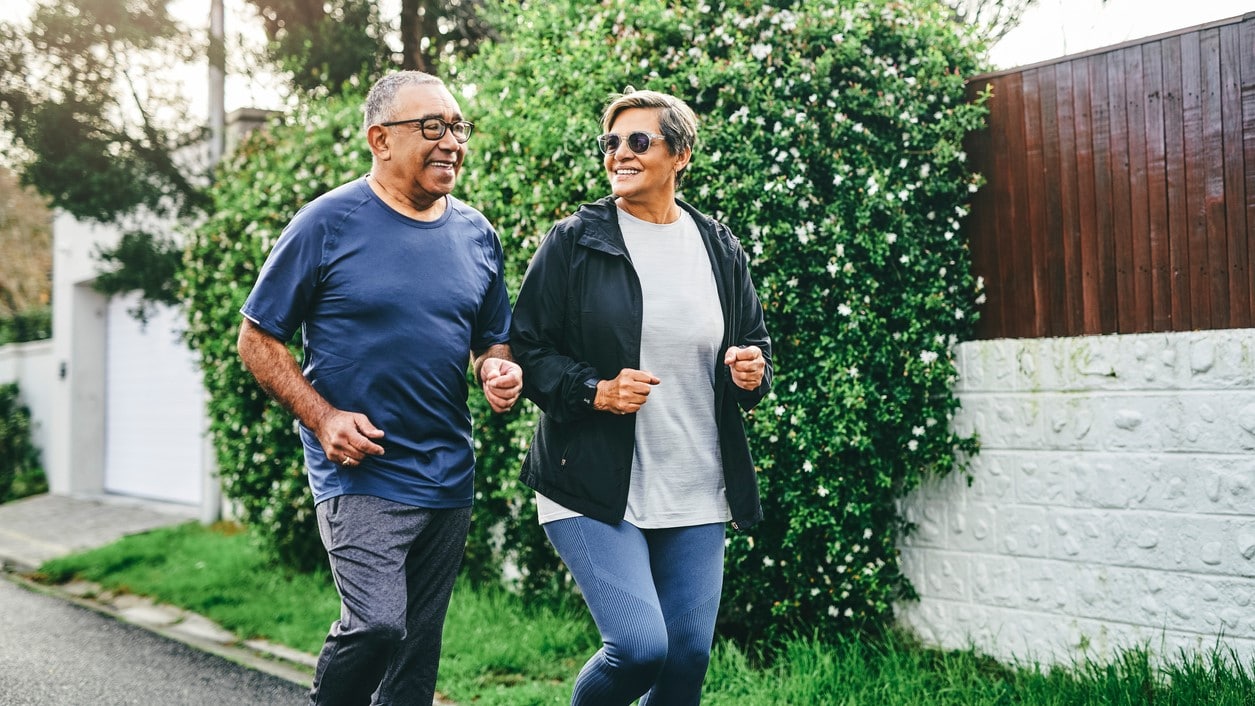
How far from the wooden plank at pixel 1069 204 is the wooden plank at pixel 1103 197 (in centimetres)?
9

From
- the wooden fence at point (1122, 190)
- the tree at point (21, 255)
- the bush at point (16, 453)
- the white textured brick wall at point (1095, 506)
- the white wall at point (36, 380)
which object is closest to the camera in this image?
the white textured brick wall at point (1095, 506)

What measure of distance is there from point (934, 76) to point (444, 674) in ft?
12.1

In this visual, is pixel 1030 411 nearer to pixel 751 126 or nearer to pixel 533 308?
pixel 751 126

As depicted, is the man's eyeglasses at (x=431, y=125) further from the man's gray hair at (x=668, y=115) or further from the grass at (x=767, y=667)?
the grass at (x=767, y=667)

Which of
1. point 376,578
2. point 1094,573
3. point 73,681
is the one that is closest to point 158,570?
point 73,681

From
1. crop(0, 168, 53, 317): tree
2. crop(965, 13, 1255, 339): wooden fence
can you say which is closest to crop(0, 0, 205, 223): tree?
crop(965, 13, 1255, 339): wooden fence

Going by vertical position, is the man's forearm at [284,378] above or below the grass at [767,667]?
above

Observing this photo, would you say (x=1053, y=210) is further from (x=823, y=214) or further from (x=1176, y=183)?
(x=823, y=214)

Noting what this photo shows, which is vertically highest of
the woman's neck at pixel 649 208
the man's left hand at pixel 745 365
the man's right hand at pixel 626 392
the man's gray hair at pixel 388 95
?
the man's gray hair at pixel 388 95

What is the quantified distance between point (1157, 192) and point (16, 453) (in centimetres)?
1576

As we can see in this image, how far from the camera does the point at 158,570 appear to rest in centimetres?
848

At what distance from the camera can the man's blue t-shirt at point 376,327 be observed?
3.08 meters

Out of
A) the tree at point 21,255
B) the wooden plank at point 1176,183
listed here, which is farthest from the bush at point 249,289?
the tree at point 21,255

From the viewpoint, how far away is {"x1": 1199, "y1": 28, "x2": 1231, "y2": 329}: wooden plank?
4.50 metres
